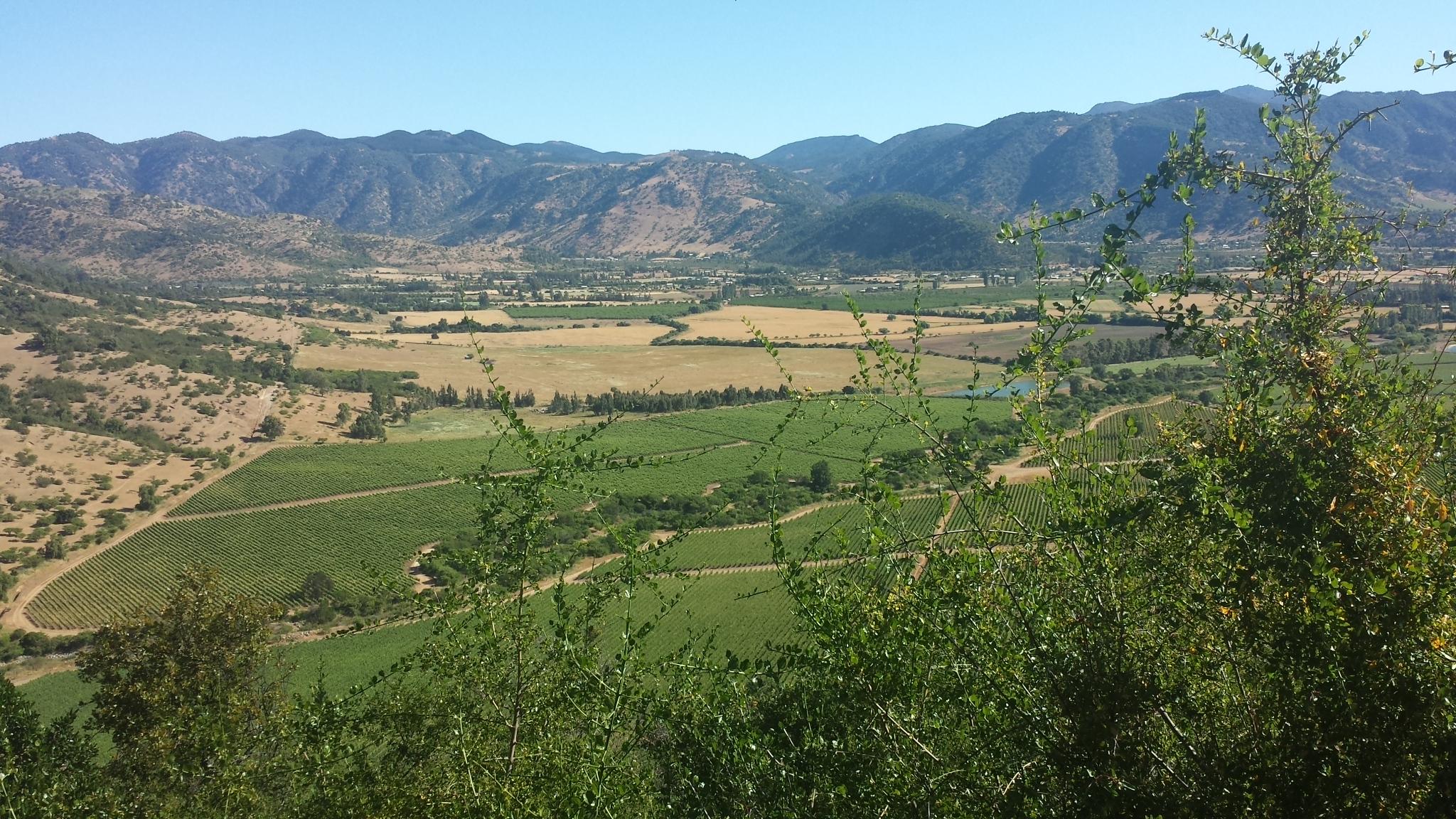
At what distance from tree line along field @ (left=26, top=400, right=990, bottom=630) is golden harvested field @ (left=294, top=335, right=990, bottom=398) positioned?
13387 millimetres

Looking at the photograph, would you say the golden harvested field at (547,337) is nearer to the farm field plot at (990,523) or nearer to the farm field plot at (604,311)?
the farm field plot at (604,311)

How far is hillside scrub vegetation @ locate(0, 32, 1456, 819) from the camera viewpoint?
483 centimetres

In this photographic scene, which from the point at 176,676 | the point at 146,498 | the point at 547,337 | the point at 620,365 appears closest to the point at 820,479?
the point at 176,676

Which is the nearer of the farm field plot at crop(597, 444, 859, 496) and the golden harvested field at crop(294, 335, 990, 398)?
the farm field plot at crop(597, 444, 859, 496)

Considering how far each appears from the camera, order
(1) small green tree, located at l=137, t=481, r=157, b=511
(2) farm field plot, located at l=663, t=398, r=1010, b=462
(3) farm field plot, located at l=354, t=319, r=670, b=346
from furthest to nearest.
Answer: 1. (3) farm field plot, located at l=354, t=319, r=670, b=346
2. (2) farm field plot, located at l=663, t=398, r=1010, b=462
3. (1) small green tree, located at l=137, t=481, r=157, b=511

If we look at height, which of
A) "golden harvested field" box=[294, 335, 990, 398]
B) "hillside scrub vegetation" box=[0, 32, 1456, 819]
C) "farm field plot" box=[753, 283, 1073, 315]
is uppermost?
"hillside scrub vegetation" box=[0, 32, 1456, 819]

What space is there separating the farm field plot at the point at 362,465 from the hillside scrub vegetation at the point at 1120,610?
187 ft

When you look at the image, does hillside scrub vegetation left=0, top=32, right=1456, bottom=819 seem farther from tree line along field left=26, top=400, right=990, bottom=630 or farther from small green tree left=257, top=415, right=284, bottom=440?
small green tree left=257, top=415, right=284, bottom=440

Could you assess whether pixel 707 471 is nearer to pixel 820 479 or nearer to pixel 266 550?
pixel 820 479

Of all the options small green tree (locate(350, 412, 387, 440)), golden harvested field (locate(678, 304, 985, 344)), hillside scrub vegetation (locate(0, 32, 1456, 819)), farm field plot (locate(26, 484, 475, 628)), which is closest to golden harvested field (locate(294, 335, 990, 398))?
golden harvested field (locate(678, 304, 985, 344))

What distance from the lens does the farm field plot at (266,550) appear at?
165 feet

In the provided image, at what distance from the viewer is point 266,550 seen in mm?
58062

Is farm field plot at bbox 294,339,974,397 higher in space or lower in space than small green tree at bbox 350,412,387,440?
higher

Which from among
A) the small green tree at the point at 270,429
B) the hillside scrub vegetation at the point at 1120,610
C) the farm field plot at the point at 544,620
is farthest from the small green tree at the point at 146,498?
the hillside scrub vegetation at the point at 1120,610
